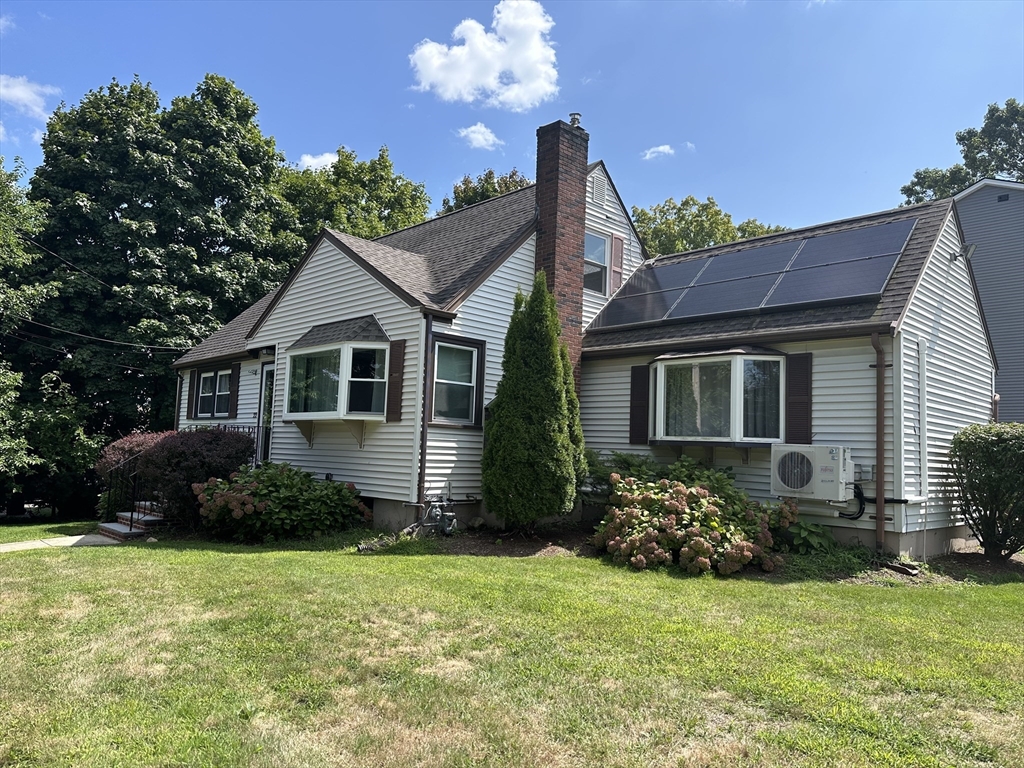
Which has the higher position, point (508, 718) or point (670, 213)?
point (670, 213)

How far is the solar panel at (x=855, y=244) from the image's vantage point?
10.4m

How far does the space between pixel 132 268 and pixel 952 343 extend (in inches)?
833

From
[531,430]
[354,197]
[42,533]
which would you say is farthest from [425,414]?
[354,197]

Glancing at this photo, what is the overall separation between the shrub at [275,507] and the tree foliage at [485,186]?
20.2 metres

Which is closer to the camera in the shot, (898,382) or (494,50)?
(898,382)

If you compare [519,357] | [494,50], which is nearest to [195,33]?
[494,50]

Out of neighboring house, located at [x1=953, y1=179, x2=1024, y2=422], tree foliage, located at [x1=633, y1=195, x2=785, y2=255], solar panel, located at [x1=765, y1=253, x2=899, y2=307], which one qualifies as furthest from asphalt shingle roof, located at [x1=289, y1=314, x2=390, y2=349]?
tree foliage, located at [x1=633, y1=195, x2=785, y2=255]

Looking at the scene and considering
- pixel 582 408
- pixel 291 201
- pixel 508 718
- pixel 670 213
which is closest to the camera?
pixel 508 718

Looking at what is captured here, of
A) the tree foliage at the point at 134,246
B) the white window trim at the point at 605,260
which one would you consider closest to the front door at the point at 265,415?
the white window trim at the point at 605,260

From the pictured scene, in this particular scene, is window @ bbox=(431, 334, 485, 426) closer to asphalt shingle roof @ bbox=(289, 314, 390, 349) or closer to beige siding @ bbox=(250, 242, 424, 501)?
beige siding @ bbox=(250, 242, 424, 501)

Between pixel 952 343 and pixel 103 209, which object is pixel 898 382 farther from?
pixel 103 209

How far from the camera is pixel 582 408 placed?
484 inches

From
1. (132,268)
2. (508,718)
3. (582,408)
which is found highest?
(132,268)

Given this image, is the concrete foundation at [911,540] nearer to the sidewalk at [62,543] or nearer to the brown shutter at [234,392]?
the sidewalk at [62,543]
